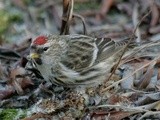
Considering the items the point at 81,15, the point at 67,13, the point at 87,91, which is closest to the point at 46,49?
the point at 87,91

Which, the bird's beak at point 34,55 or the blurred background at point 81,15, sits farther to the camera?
the blurred background at point 81,15

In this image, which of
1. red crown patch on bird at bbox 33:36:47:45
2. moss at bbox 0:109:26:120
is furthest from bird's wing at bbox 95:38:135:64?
moss at bbox 0:109:26:120

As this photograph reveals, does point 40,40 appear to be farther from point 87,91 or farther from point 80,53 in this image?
point 87,91

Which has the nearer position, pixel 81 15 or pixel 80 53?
pixel 80 53

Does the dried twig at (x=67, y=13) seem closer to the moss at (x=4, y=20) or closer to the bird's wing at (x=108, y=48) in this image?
the bird's wing at (x=108, y=48)

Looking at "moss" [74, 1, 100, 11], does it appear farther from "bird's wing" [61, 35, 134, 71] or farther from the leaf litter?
"bird's wing" [61, 35, 134, 71]

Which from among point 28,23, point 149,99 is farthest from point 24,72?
point 28,23

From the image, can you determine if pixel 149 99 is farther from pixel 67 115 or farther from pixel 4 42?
pixel 4 42

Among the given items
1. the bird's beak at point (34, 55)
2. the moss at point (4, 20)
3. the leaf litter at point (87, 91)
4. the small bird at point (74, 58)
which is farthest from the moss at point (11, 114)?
the moss at point (4, 20)
